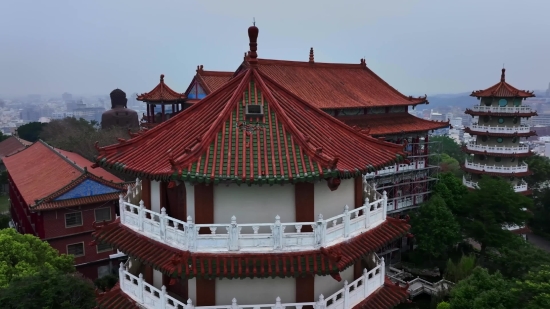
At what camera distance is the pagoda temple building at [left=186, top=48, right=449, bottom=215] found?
3123 centimetres

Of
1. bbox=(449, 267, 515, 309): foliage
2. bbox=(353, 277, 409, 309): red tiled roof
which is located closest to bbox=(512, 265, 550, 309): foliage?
bbox=(449, 267, 515, 309): foliage

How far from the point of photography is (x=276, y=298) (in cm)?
883

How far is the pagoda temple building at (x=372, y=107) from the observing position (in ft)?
102

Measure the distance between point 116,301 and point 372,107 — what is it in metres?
25.9

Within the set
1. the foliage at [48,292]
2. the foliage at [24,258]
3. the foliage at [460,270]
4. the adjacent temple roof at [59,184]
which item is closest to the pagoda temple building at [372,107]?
the foliage at [460,270]

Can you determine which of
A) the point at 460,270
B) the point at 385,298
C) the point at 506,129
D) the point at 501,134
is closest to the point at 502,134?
the point at 501,134

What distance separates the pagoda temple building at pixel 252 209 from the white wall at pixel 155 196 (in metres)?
0.05

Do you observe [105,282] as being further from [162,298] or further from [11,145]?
[11,145]

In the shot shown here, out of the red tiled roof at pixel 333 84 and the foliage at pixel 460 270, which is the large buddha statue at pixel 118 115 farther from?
the foliage at pixel 460 270

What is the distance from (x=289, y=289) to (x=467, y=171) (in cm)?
3536

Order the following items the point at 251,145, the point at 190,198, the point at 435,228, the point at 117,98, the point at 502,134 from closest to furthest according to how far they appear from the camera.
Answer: the point at 251,145 → the point at 190,198 → the point at 435,228 → the point at 502,134 → the point at 117,98

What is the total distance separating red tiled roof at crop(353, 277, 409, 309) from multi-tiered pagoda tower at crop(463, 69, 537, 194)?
99.3 ft

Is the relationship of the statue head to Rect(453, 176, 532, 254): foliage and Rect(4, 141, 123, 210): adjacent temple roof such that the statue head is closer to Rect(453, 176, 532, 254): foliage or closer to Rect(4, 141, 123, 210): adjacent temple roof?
Rect(4, 141, 123, 210): adjacent temple roof

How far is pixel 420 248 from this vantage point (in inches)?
1190
